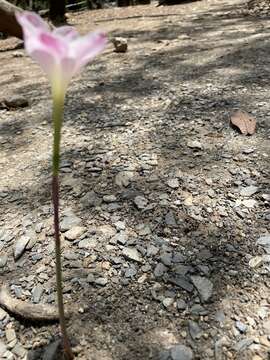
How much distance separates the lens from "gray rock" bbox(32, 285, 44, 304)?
1.70m

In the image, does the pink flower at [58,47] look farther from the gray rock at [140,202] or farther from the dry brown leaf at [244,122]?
the dry brown leaf at [244,122]

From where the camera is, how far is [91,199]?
222 centimetres

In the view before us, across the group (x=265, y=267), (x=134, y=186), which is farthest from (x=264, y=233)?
(x=134, y=186)

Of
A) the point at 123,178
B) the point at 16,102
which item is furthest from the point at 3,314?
the point at 16,102

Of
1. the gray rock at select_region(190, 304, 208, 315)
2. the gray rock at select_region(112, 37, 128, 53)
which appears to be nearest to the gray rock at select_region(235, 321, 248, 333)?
the gray rock at select_region(190, 304, 208, 315)

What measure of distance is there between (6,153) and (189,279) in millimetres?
1627

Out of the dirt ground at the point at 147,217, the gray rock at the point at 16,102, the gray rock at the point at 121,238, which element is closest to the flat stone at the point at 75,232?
the dirt ground at the point at 147,217

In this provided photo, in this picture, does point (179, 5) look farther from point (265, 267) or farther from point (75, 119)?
point (265, 267)

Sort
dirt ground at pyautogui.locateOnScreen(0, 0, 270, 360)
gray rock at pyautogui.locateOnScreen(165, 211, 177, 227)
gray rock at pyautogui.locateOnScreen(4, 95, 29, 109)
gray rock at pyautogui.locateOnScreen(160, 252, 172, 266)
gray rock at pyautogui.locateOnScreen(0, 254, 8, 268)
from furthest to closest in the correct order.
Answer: gray rock at pyautogui.locateOnScreen(4, 95, 29, 109)
gray rock at pyautogui.locateOnScreen(165, 211, 177, 227)
gray rock at pyautogui.locateOnScreen(0, 254, 8, 268)
gray rock at pyautogui.locateOnScreen(160, 252, 172, 266)
dirt ground at pyautogui.locateOnScreen(0, 0, 270, 360)

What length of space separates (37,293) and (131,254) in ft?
1.31

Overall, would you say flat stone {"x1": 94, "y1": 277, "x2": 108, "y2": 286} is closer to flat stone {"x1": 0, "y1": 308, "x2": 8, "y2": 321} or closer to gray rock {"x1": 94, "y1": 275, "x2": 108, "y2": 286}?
gray rock {"x1": 94, "y1": 275, "x2": 108, "y2": 286}

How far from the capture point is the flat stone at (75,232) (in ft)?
6.44

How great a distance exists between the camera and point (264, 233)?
1939 millimetres

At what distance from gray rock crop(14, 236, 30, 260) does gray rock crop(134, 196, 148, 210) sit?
1.72 feet
